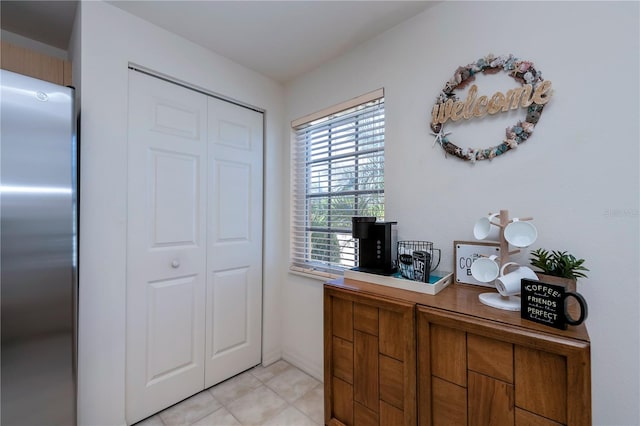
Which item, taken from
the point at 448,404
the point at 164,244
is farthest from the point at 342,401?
the point at 164,244

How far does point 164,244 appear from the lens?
1.77 metres

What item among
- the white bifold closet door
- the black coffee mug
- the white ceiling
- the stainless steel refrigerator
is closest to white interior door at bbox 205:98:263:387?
the white bifold closet door

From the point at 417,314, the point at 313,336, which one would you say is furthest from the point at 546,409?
the point at 313,336

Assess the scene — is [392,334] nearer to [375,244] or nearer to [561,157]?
[375,244]

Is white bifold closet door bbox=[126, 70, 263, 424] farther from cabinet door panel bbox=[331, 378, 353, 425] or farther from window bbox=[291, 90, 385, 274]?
cabinet door panel bbox=[331, 378, 353, 425]

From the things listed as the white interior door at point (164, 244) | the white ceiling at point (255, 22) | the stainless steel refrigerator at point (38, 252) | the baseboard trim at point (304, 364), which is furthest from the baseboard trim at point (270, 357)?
the white ceiling at point (255, 22)

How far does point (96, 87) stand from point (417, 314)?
202 cm

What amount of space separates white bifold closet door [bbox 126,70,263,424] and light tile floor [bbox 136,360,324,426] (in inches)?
3.2

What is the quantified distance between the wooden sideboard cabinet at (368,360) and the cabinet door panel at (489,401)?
0.21m

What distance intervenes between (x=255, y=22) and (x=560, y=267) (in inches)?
80.0

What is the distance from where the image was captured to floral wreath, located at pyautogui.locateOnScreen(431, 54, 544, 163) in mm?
1211

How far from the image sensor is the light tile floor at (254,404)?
1.64 m

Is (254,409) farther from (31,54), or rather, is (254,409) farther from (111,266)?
(31,54)

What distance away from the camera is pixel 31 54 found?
165 cm
